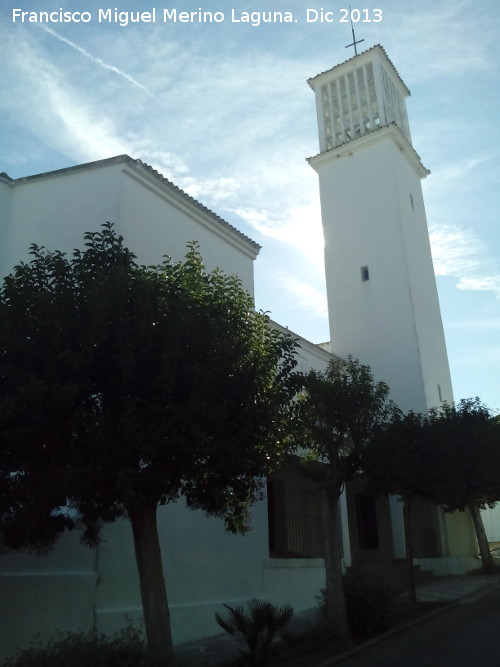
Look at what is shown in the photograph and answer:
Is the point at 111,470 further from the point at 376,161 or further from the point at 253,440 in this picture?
the point at 376,161

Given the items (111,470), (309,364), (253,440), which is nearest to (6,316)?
(111,470)

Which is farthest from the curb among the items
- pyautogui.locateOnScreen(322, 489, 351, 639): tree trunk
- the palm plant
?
the palm plant

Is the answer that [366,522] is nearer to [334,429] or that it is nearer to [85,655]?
[334,429]

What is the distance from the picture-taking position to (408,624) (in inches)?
429

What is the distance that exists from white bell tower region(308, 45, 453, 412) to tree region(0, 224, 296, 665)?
1479 cm

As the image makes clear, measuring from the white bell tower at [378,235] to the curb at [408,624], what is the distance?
6278 millimetres

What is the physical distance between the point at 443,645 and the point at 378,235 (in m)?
16.1

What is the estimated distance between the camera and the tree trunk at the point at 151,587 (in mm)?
6555

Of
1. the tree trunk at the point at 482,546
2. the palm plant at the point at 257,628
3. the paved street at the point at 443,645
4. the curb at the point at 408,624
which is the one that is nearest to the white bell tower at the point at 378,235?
the tree trunk at the point at 482,546

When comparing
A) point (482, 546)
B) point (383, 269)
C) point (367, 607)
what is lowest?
point (367, 607)

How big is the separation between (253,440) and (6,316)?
2.98m

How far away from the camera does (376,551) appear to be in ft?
66.5

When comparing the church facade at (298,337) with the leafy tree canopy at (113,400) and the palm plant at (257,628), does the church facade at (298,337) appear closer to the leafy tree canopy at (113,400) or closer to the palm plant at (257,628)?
the palm plant at (257,628)

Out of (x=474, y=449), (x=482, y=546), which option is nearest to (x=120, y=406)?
(x=474, y=449)
